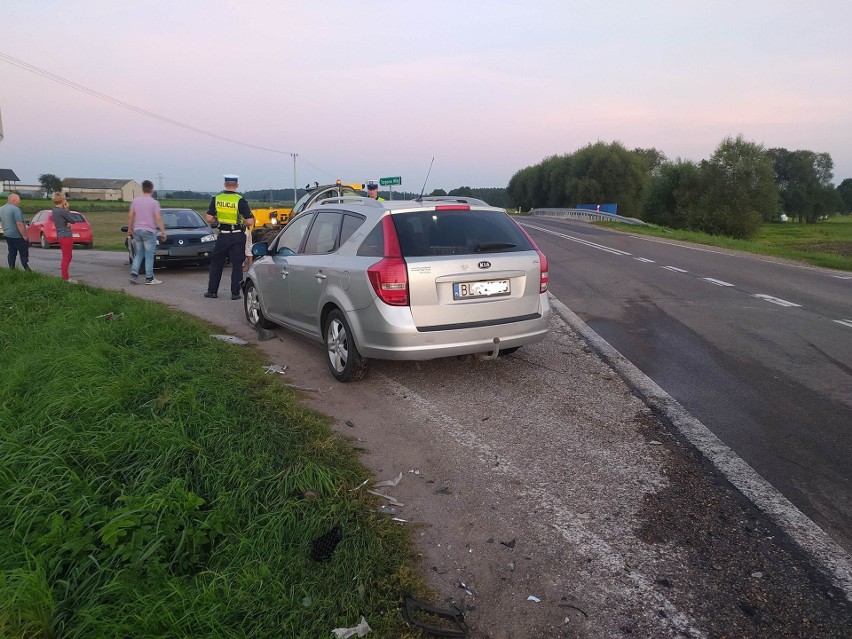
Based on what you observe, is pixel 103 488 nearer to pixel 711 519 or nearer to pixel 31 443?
pixel 31 443

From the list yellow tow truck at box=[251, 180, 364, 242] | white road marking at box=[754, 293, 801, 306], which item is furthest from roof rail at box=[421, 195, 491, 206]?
yellow tow truck at box=[251, 180, 364, 242]

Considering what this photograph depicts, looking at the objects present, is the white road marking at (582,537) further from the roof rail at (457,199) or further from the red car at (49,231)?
the red car at (49,231)

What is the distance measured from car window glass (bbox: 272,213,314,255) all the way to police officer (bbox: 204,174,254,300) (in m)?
2.95

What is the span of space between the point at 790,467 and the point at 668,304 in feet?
21.0

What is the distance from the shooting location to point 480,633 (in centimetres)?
255

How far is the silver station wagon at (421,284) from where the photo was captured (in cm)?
533

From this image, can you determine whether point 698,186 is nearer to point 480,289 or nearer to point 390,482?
point 480,289

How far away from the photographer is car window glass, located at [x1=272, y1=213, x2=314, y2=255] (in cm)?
711

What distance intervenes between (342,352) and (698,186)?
50.1 meters

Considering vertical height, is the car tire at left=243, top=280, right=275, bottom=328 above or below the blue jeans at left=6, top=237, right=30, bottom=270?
below

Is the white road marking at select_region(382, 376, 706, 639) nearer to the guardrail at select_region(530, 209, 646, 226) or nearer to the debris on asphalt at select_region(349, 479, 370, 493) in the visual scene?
the debris on asphalt at select_region(349, 479, 370, 493)

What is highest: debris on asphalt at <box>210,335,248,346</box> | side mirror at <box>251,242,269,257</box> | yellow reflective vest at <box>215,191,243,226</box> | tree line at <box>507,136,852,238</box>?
tree line at <box>507,136,852,238</box>

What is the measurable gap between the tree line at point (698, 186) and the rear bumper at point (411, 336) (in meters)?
45.7

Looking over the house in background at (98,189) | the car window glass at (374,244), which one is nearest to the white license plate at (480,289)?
the car window glass at (374,244)
